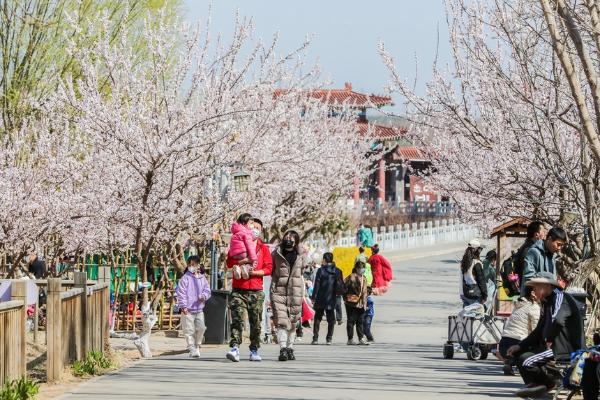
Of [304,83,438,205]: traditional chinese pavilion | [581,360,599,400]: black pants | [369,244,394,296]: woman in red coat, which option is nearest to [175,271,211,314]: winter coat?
[581,360,599,400]: black pants

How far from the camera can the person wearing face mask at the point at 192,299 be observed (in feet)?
62.0

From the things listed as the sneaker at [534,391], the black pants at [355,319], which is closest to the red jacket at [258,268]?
the sneaker at [534,391]

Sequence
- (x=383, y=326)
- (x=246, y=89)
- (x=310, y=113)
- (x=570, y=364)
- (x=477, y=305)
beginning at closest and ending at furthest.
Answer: (x=570, y=364), (x=477, y=305), (x=246, y=89), (x=383, y=326), (x=310, y=113)

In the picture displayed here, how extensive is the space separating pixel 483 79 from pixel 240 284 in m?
5.52

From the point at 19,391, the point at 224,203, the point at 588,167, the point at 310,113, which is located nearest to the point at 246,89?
the point at 224,203

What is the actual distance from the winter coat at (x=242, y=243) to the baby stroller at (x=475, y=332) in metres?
3.67

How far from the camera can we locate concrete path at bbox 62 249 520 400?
518 inches

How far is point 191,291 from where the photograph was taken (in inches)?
749

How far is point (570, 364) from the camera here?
11.3 metres

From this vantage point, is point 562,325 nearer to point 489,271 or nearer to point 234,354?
point 234,354

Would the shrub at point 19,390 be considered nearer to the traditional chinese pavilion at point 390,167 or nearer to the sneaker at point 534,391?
the sneaker at point 534,391

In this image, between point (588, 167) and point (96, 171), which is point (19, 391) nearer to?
point (588, 167)

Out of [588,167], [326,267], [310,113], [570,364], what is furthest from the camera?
[310,113]

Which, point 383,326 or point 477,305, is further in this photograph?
point 383,326
